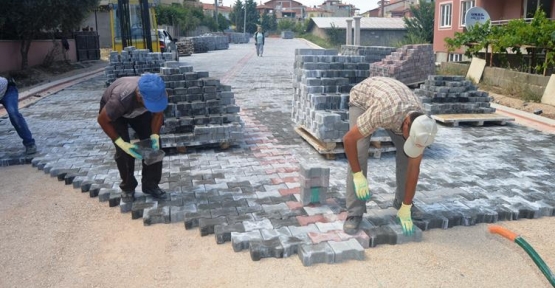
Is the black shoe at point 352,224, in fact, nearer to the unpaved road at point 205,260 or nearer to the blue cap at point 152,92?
the unpaved road at point 205,260

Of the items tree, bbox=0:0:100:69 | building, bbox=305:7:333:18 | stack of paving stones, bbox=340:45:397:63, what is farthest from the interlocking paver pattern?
building, bbox=305:7:333:18

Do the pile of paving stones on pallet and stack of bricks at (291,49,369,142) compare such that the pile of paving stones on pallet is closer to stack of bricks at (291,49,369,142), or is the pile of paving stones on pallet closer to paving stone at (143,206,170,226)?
stack of bricks at (291,49,369,142)

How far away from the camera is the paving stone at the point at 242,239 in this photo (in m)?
3.94

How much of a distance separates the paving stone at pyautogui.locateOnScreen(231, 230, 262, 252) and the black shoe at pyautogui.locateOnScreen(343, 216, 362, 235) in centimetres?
77

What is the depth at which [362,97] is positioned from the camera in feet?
13.0

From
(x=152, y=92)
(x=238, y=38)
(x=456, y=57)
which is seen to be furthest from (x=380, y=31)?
(x=152, y=92)

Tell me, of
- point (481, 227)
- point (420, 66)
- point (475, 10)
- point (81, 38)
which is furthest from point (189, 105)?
point (81, 38)

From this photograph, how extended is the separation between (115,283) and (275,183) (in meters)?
2.34

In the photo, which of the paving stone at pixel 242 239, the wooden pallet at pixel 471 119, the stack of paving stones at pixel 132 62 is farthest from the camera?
the stack of paving stones at pixel 132 62

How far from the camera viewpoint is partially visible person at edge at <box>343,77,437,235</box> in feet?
11.4

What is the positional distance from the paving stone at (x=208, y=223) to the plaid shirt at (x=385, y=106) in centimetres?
166

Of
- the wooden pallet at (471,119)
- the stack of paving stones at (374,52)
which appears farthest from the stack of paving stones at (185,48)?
the wooden pallet at (471,119)

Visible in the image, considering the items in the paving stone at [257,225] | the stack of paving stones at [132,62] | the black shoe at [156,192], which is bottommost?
the paving stone at [257,225]

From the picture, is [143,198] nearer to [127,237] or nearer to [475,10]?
[127,237]
